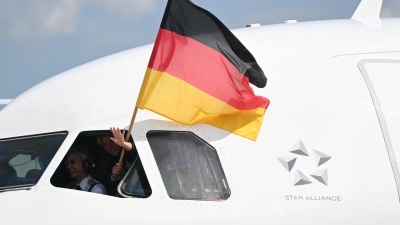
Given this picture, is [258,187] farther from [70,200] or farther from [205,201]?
[70,200]

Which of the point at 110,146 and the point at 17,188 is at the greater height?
the point at 110,146

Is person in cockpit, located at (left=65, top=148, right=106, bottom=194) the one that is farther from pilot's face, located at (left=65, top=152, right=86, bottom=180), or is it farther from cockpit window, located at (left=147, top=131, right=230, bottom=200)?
cockpit window, located at (left=147, top=131, right=230, bottom=200)

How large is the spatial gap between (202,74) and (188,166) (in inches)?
42.1

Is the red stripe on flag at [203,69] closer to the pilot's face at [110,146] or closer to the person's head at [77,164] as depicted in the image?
the pilot's face at [110,146]

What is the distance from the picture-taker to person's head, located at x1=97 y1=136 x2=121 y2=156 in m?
7.91

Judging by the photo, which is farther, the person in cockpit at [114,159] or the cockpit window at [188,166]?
the person in cockpit at [114,159]

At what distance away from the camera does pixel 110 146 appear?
7949 mm

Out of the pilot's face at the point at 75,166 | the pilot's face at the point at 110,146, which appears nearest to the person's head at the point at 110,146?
the pilot's face at the point at 110,146

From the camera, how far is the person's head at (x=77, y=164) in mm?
7734

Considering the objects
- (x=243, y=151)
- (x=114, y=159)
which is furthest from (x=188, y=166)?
(x=114, y=159)

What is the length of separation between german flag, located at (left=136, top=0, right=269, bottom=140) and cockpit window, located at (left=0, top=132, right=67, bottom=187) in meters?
1.31

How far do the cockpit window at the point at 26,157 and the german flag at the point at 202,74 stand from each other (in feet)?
4.28

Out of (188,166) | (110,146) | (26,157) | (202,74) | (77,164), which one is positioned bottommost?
(188,166)

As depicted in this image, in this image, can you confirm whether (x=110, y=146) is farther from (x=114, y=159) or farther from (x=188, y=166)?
(x=188, y=166)
